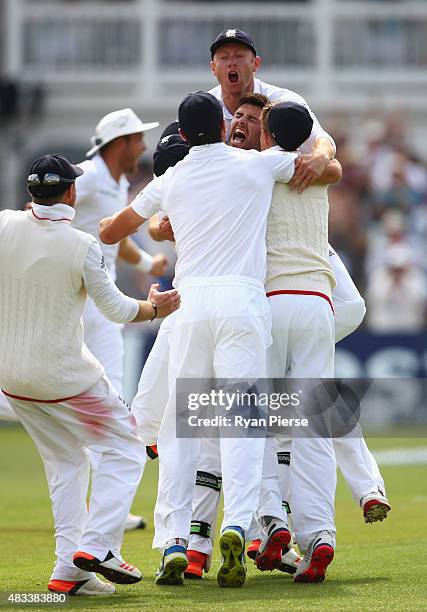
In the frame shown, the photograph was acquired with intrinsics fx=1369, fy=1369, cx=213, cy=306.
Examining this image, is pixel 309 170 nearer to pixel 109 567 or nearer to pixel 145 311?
pixel 145 311

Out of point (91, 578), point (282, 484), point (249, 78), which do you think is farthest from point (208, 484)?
point (249, 78)

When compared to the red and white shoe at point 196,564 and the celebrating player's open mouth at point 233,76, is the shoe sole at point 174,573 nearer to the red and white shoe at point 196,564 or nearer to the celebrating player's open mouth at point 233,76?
the red and white shoe at point 196,564

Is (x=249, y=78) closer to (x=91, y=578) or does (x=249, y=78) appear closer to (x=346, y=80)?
(x=91, y=578)

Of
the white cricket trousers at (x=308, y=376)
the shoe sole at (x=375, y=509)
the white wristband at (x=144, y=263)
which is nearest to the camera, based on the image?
the white cricket trousers at (x=308, y=376)

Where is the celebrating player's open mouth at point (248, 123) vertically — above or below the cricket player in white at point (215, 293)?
above

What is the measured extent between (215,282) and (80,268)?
73cm

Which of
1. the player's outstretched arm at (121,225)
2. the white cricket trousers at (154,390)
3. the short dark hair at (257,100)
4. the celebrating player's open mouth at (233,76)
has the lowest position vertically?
the white cricket trousers at (154,390)

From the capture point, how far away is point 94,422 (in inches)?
273

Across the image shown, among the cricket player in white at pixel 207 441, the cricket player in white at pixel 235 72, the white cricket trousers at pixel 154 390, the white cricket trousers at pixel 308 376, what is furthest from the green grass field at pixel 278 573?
the cricket player in white at pixel 235 72

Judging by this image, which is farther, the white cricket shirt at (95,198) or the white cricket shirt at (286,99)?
the white cricket shirt at (95,198)

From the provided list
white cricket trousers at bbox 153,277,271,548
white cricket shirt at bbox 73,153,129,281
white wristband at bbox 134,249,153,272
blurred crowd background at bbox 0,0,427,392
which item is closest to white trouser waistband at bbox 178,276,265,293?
white cricket trousers at bbox 153,277,271,548

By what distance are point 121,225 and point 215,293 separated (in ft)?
2.57

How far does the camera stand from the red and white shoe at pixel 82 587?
681 cm

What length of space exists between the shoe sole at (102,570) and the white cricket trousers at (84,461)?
4.1 inches
